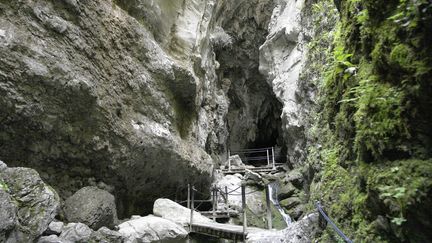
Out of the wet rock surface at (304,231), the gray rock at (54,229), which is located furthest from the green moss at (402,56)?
the gray rock at (54,229)

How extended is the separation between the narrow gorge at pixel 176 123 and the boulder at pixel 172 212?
0.14 ft

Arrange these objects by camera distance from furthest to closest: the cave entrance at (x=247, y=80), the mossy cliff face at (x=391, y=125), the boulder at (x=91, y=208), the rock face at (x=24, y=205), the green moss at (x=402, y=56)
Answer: the cave entrance at (x=247, y=80)
the boulder at (x=91, y=208)
the rock face at (x=24, y=205)
the green moss at (x=402, y=56)
the mossy cliff face at (x=391, y=125)

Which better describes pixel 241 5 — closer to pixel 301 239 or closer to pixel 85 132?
pixel 85 132

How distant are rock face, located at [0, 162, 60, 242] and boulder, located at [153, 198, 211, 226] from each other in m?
4.74

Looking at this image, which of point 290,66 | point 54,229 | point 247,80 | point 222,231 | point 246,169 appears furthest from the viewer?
point 247,80

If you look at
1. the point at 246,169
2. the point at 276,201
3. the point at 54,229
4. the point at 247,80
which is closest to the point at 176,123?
the point at 54,229

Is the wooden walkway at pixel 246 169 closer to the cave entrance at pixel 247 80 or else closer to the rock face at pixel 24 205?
the cave entrance at pixel 247 80

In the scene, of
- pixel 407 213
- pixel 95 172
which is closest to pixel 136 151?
pixel 95 172

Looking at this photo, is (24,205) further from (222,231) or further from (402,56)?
(402,56)

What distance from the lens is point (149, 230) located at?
7.89 meters

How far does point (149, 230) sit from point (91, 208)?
1.70 meters

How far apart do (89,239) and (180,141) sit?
6.33m

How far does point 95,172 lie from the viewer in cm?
852

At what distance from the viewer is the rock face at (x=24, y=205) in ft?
13.7
